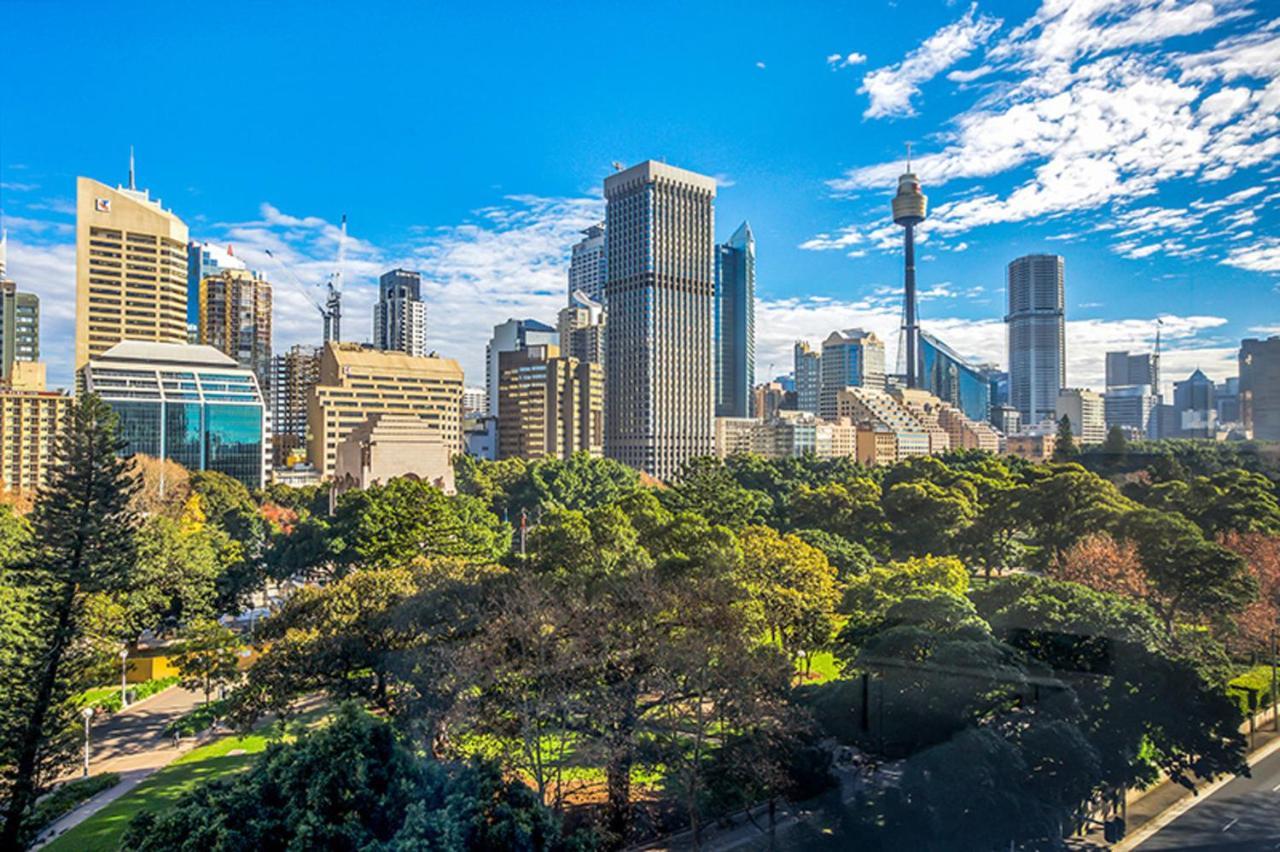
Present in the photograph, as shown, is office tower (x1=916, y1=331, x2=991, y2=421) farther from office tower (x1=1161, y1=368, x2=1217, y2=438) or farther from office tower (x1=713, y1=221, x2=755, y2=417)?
office tower (x1=1161, y1=368, x2=1217, y2=438)

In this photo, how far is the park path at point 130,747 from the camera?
1062 cm

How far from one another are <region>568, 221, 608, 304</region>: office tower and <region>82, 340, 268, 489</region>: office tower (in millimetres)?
82649

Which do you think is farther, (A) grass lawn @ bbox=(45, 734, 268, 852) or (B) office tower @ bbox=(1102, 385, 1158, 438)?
(B) office tower @ bbox=(1102, 385, 1158, 438)

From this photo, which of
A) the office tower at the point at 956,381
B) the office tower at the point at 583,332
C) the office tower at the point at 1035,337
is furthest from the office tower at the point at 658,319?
the office tower at the point at 956,381

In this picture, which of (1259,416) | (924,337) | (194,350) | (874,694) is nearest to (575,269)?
(924,337)

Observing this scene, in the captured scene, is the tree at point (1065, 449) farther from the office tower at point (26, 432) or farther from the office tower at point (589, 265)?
the office tower at point (589, 265)

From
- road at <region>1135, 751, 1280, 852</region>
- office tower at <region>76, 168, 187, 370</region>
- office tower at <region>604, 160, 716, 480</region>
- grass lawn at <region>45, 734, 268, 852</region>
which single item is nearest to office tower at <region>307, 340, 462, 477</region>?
office tower at <region>76, 168, 187, 370</region>

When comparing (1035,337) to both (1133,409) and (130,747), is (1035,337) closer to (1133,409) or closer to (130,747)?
(1133,409)

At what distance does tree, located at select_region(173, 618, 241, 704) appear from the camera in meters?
12.9

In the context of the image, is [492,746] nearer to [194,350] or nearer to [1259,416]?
[1259,416]

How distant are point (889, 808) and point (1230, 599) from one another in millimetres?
9421

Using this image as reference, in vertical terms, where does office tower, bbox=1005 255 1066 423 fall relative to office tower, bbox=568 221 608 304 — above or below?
below

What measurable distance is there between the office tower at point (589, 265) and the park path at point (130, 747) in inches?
4497

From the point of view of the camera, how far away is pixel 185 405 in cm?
4578
